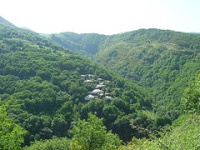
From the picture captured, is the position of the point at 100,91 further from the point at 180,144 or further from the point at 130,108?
the point at 180,144

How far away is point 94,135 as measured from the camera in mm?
35125

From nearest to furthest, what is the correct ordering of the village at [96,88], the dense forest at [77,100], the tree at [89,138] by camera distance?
1. the tree at [89,138]
2. the dense forest at [77,100]
3. the village at [96,88]

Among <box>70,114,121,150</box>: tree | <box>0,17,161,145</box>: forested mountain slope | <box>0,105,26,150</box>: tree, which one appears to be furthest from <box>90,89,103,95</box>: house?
<box>0,105,26,150</box>: tree

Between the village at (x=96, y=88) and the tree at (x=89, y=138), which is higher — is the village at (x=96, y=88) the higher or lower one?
the lower one

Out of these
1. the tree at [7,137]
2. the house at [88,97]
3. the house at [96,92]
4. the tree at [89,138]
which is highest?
the tree at [7,137]

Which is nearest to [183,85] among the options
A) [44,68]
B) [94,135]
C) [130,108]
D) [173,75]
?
[173,75]

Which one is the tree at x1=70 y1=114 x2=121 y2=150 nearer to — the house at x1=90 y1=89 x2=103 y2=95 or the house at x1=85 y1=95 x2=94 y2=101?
the house at x1=85 y1=95 x2=94 y2=101

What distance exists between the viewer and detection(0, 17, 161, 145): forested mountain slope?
82.5m

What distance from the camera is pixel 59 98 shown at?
10200 centimetres

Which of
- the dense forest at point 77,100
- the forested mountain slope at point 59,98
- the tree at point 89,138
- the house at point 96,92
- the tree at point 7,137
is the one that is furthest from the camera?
the house at point 96,92

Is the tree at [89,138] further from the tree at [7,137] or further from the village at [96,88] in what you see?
the village at [96,88]

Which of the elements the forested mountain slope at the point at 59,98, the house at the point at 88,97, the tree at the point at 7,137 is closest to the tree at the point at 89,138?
the tree at the point at 7,137

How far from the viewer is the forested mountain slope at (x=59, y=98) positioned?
82.5 m

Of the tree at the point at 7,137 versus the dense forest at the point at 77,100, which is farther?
the dense forest at the point at 77,100
